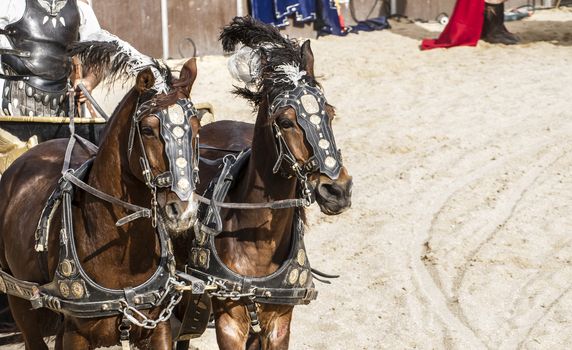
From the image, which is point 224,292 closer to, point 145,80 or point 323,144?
point 323,144

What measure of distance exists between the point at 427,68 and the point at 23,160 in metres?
7.72

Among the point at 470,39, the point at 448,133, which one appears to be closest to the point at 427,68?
the point at 470,39

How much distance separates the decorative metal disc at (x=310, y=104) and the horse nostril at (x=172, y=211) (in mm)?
962

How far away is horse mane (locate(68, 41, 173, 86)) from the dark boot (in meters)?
9.62

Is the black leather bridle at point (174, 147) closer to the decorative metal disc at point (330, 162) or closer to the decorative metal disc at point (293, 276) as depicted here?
the decorative metal disc at point (330, 162)

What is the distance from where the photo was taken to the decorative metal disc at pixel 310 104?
5.18 m

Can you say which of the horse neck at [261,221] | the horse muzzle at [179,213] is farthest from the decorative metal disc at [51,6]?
the horse muzzle at [179,213]

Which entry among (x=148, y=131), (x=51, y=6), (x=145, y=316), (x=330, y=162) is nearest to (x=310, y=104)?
(x=330, y=162)

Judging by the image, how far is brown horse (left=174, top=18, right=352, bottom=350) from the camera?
5266 mm

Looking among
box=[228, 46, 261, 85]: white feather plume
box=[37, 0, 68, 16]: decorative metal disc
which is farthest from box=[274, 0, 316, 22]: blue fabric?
box=[228, 46, 261, 85]: white feather plume

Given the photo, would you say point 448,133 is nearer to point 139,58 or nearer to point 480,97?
point 480,97

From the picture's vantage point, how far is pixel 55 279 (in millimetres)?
5066

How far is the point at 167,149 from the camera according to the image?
15.0 feet

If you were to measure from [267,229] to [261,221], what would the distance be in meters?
0.05
